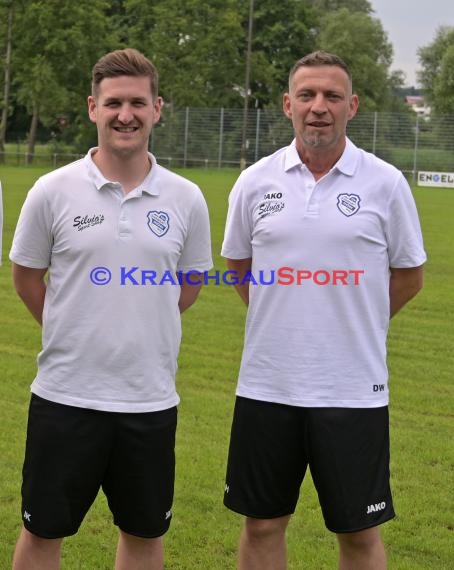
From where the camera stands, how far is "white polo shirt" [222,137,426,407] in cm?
350

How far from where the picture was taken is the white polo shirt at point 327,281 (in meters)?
3.50

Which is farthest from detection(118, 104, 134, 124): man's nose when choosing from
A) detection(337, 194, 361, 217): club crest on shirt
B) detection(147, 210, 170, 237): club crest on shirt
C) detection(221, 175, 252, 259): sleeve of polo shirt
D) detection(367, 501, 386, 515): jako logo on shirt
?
detection(367, 501, 386, 515): jako logo on shirt

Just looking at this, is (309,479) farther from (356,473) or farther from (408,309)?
(408,309)

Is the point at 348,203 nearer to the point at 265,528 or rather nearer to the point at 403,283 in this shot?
the point at 403,283

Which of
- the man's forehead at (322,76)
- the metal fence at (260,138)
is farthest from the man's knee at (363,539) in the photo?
the metal fence at (260,138)

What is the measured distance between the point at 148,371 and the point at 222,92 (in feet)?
167

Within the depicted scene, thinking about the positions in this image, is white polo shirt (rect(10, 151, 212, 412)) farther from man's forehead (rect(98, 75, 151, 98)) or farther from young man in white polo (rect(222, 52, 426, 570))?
young man in white polo (rect(222, 52, 426, 570))

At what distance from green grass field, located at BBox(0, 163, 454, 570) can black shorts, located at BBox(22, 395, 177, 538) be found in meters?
0.98

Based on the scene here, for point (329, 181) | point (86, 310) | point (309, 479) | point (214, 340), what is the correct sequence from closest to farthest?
point (86, 310), point (329, 181), point (309, 479), point (214, 340)

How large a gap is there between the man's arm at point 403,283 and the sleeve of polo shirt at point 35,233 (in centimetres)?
137

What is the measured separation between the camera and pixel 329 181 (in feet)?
11.8

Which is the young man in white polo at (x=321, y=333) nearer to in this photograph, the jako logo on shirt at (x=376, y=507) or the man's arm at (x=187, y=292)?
the jako logo on shirt at (x=376, y=507)

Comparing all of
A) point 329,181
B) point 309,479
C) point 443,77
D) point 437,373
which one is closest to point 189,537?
Result: point 309,479

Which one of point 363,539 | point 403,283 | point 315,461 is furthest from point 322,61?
point 363,539
